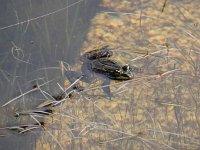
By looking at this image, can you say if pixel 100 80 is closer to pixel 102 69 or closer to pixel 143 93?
pixel 102 69

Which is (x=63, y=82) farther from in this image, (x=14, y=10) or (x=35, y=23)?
(x=14, y=10)

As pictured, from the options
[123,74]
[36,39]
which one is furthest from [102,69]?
[36,39]

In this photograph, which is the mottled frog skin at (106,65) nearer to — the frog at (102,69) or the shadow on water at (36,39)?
the frog at (102,69)

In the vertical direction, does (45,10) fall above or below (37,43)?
above

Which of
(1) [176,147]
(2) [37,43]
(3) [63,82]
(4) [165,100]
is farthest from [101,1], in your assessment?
(1) [176,147]

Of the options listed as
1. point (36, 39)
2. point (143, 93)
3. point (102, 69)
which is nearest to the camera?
point (143, 93)

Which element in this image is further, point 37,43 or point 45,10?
point 45,10

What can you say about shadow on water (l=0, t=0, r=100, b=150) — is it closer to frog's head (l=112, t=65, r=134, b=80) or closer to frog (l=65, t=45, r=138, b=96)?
frog (l=65, t=45, r=138, b=96)
